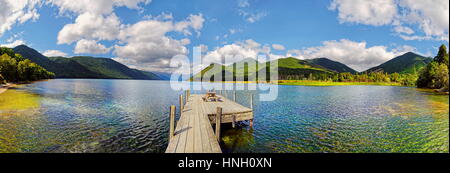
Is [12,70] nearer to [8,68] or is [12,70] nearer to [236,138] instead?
[8,68]

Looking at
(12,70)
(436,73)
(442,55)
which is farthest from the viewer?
(442,55)

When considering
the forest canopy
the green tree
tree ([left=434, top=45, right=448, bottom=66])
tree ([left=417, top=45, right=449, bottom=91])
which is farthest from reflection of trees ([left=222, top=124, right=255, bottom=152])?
tree ([left=434, top=45, right=448, bottom=66])

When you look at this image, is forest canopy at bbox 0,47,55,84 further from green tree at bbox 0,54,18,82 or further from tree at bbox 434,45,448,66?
tree at bbox 434,45,448,66

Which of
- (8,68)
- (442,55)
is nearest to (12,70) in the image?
(8,68)

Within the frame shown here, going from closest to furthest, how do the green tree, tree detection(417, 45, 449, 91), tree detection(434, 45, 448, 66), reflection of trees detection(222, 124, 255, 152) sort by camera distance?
reflection of trees detection(222, 124, 255, 152) < the green tree < tree detection(417, 45, 449, 91) < tree detection(434, 45, 448, 66)

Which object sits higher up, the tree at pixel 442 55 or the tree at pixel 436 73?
the tree at pixel 442 55

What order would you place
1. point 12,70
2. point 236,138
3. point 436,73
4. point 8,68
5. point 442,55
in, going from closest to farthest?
point 236,138 → point 8,68 → point 12,70 → point 436,73 → point 442,55

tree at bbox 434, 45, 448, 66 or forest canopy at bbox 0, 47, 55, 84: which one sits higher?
tree at bbox 434, 45, 448, 66

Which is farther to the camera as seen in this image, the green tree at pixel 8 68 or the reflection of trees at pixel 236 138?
the green tree at pixel 8 68

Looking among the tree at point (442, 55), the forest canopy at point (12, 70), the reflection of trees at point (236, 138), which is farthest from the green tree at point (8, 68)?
the tree at point (442, 55)

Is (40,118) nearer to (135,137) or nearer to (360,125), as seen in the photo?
(135,137)

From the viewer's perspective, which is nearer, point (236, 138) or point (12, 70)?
point (236, 138)

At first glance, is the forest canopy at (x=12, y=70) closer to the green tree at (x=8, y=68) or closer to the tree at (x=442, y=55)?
the green tree at (x=8, y=68)

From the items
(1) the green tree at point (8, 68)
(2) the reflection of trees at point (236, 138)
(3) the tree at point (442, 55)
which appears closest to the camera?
(2) the reflection of trees at point (236, 138)
